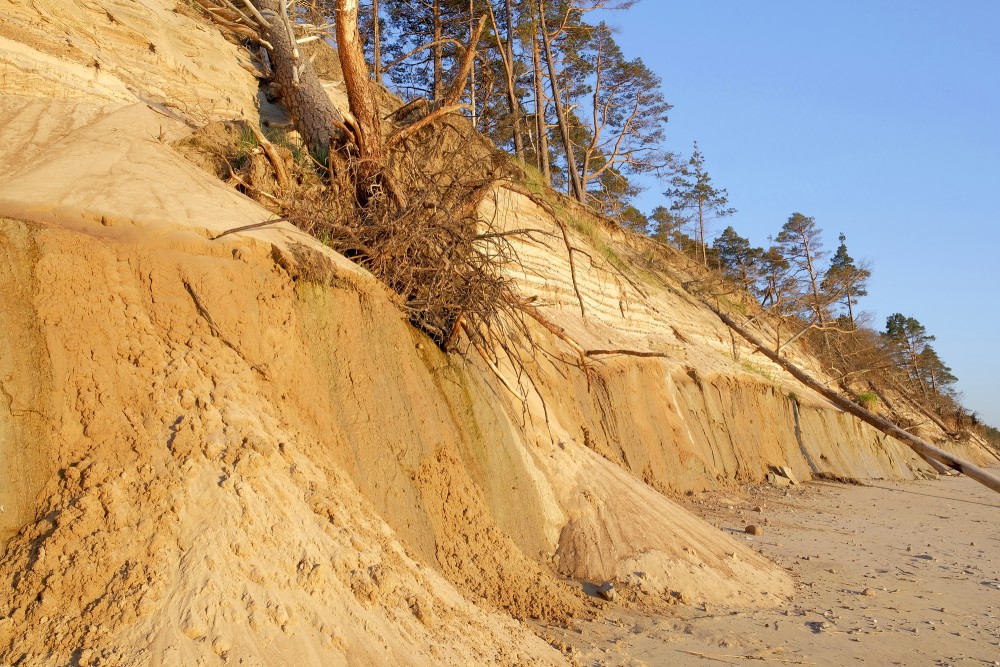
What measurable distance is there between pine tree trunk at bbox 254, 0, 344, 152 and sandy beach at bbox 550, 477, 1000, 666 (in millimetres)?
5896

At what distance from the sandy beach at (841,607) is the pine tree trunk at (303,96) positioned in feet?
19.3

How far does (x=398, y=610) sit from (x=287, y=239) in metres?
2.85

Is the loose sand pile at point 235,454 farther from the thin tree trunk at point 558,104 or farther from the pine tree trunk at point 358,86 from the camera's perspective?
the thin tree trunk at point 558,104

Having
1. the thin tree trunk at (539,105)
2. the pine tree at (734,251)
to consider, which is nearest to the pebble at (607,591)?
the thin tree trunk at (539,105)

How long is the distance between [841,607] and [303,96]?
790 cm

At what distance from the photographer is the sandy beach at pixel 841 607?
16.9 feet

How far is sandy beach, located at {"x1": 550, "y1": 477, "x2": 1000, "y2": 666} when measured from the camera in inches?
202

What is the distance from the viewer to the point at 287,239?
5.50 m

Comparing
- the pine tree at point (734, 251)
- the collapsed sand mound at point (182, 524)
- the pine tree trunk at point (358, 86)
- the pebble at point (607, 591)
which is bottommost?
the pebble at point (607, 591)

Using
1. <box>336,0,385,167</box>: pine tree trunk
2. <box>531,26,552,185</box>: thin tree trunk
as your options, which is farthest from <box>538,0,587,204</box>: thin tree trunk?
<box>336,0,385,167</box>: pine tree trunk

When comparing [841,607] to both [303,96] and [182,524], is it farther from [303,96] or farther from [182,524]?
[303,96]

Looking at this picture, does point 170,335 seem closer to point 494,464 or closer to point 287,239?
point 287,239

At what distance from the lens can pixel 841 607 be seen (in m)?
6.44

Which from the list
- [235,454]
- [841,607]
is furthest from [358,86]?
[841,607]
